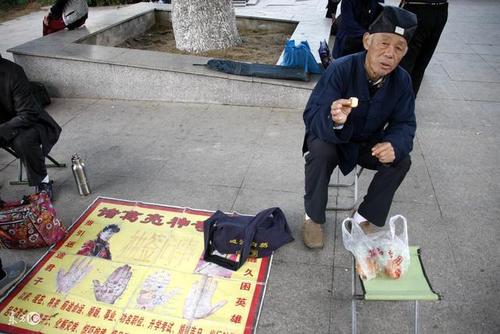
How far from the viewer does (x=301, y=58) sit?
16.0 feet

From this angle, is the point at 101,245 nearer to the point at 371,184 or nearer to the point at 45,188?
the point at 45,188

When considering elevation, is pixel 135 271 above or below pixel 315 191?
below

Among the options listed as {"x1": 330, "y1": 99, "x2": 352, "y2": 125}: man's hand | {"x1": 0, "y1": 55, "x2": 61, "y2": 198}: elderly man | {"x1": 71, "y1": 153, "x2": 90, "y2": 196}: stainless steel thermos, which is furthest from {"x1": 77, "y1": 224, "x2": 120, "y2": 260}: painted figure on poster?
{"x1": 330, "y1": 99, "x2": 352, "y2": 125}: man's hand

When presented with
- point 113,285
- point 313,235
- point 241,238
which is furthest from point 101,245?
point 313,235

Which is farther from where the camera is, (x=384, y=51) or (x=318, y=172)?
(x=318, y=172)

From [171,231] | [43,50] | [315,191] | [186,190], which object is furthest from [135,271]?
[43,50]

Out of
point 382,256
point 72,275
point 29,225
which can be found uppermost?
point 382,256

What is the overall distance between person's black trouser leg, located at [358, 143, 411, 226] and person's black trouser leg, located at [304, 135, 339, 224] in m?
0.27

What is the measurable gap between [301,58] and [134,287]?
362 centimetres

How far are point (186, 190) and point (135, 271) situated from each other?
1.02 metres

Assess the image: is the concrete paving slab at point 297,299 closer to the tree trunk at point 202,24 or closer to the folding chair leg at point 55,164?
the folding chair leg at point 55,164

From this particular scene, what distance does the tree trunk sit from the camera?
5836 mm

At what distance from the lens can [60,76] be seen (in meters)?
5.25

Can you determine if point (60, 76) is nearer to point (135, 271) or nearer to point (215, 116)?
point (215, 116)
